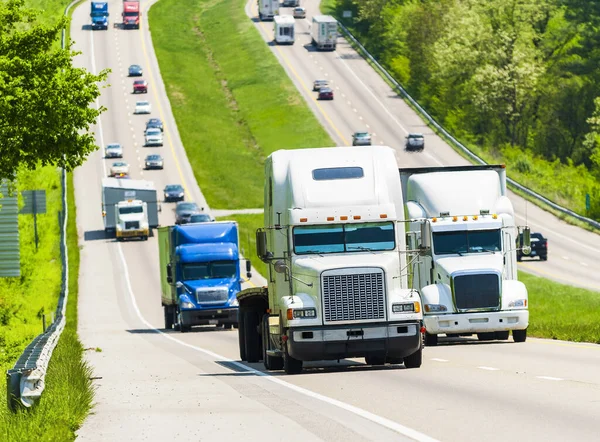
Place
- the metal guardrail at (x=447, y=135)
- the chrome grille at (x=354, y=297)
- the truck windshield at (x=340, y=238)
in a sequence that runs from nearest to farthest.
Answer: the chrome grille at (x=354, y=297) < the truck windshield at (x=340, y=238) < the metal guardrail at (x=447, y=135)

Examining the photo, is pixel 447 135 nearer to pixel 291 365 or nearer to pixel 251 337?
pixel 251 337

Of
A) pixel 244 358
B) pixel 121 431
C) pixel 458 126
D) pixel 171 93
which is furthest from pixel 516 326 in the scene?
pixel 171 93

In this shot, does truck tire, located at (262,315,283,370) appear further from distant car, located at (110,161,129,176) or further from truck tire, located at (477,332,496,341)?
distant car, located at (110,161,129,176)

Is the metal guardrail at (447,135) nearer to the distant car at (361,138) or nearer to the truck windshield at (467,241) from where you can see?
the distant car at (361,138)

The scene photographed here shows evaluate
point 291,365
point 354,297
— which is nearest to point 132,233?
point 291,365

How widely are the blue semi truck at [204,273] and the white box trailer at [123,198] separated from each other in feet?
122

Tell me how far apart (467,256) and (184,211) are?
55.3 metres

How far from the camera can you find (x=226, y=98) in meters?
130

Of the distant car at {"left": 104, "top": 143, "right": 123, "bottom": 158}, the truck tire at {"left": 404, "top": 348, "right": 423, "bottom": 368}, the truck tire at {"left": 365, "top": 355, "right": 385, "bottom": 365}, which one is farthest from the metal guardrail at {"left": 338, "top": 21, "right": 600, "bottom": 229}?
the truck tire at {"left": 404, "top": 348, "right": 423, "bottom": 368}

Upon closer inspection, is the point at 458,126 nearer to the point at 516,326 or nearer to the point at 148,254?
the point at 148,254

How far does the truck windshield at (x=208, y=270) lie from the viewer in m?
45.8

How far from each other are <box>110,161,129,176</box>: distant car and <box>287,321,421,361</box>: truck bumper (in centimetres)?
7775

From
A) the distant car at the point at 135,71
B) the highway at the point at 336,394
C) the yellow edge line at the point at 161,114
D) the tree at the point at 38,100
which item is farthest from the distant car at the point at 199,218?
the distant car at the point at 135,71

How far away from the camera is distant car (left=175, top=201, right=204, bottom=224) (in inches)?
3285
